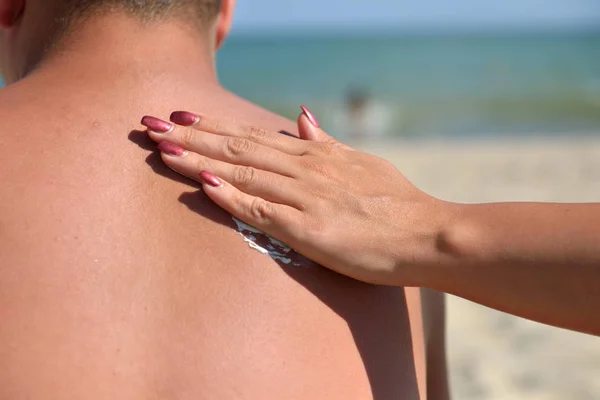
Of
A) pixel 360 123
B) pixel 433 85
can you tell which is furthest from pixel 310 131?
pixel 433 85

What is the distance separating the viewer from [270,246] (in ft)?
4.86

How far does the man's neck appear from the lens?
5.10 ft

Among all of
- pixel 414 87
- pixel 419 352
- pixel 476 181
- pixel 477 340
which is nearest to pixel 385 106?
pixel 414 87

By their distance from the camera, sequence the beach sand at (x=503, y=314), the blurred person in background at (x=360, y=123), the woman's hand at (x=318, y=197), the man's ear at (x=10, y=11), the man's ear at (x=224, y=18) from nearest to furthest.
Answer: the woman's hand at (x=318, y=197), the man's ear at (x=10, y=11), the man's ear at (x=224, y=18), the beach sand at (x=503, y=314), the blurred person in background at (x=360, y=123)

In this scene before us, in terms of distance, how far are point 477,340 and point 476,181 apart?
4.68m

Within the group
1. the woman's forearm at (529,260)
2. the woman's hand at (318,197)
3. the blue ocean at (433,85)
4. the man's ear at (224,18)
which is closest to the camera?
the woman's forearm at (529,260)

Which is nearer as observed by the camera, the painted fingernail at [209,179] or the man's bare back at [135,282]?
the man's bare back at [135,282]

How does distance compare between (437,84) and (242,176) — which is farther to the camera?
(437,84)

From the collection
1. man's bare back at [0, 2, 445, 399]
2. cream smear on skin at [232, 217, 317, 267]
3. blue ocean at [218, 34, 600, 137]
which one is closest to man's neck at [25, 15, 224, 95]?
man's bare back at [0, 2, 445, 399]

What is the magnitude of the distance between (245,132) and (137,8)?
0.32m

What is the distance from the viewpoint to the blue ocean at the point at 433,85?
16.8m

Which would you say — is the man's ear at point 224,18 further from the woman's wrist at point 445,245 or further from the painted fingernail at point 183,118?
the woman's wrist at point 445,245

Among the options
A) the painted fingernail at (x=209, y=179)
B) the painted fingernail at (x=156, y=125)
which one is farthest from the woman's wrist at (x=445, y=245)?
the painted fingernail at (x=156, y=125)

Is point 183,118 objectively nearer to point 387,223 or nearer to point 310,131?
point 310,131
